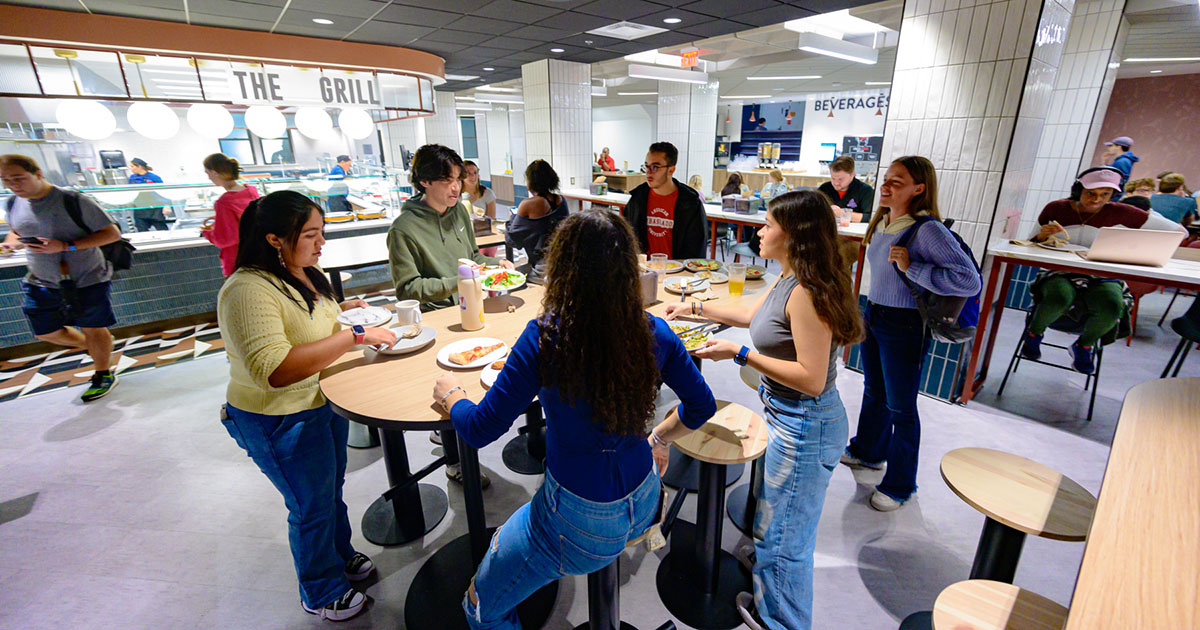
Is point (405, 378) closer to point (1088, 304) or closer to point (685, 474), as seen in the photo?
point (685, 474)

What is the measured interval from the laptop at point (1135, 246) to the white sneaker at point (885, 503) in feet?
6.84

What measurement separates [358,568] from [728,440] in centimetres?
169

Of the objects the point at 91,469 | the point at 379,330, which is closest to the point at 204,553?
the point at 91,469

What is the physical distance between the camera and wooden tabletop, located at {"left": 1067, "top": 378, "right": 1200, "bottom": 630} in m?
0.65

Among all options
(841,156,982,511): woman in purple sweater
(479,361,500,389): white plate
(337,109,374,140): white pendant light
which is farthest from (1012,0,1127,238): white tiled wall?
(337,109,374,140): white pendant light

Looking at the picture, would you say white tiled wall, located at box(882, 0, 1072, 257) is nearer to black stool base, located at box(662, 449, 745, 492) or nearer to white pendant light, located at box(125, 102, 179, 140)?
black stool base, located at box(662, 449, 745, 492)

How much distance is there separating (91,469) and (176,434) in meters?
0.42

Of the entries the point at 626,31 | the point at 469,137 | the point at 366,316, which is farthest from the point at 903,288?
the point at 469,137

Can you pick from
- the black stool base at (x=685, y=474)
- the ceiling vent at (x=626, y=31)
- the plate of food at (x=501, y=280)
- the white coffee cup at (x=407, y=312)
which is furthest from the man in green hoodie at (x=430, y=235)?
the ceiling vent at (x=626, y=31)

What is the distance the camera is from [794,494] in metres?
1.61

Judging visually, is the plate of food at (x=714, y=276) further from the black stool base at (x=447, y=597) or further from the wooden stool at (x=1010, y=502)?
the black stool base at (x=447, y=597)

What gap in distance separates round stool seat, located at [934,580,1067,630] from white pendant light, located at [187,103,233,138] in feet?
23.4

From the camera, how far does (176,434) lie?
10.7 ft

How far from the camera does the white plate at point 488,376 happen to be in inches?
60.9
